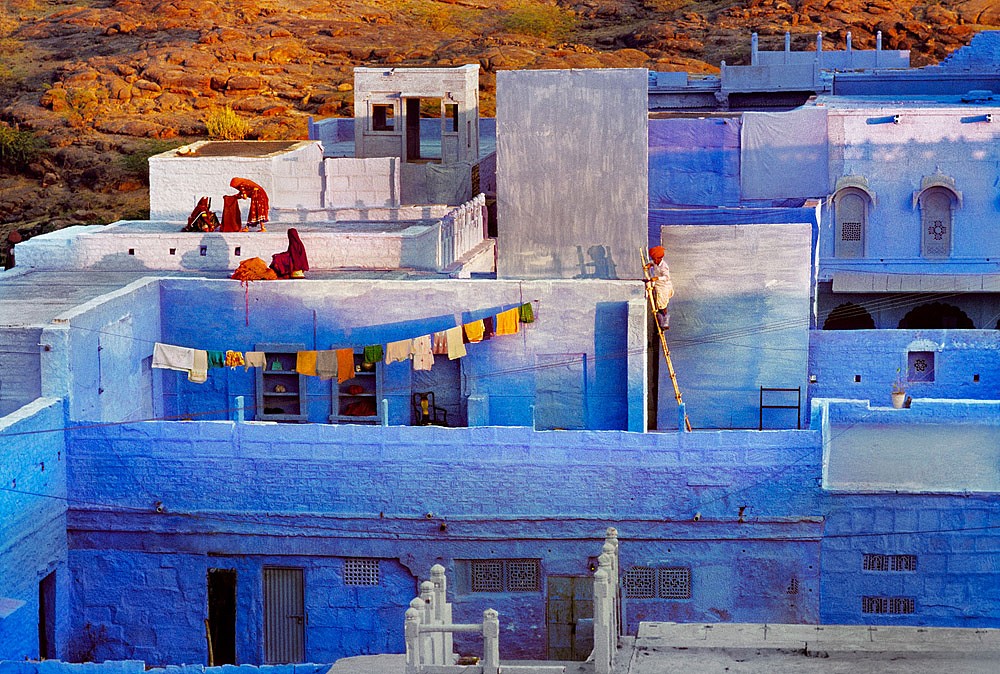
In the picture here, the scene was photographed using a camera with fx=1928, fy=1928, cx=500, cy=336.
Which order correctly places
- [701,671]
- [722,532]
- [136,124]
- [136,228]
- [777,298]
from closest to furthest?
[701,671] → [722,532] → [777,298] → [136,228] → [136,124]

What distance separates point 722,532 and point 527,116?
7.51 metres

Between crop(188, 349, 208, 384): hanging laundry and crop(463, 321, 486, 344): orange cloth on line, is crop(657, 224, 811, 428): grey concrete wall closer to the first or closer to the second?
crop(463, 321, 486, 344): orange cloth on line

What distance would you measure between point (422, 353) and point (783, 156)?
1476 centimetres

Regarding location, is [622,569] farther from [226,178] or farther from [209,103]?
[209,103]

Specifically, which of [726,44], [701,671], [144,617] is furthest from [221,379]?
[726,44]

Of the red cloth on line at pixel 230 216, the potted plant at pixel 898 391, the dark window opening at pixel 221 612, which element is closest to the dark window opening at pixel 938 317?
the potted plant at pixel 898 391

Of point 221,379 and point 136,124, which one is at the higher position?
point 136,124

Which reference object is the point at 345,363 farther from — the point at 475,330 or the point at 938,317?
the point at 938,317

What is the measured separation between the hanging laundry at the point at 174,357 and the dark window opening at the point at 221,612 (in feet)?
11.2

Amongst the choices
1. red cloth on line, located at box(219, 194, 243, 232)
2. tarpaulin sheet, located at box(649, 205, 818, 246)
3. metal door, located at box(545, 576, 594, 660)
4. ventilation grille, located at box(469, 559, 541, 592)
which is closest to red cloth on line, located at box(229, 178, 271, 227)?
red cloth on line, located at box(219, 194, 243, 232)

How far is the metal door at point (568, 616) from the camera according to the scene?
79.3 feet

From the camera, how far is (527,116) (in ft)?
93.1

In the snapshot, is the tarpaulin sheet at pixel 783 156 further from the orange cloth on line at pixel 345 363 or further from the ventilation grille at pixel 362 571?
the ventilation grille at pixel 362 571

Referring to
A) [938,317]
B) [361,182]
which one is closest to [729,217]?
[361,182]
